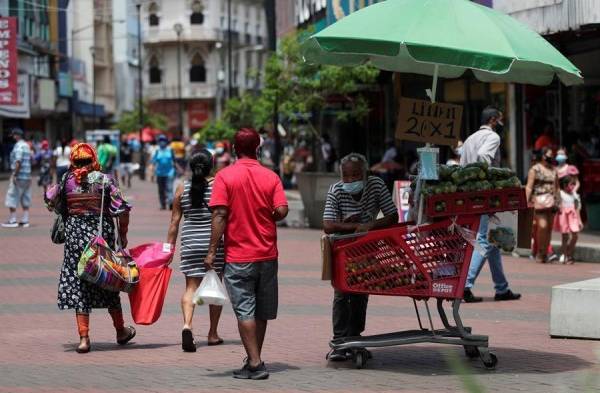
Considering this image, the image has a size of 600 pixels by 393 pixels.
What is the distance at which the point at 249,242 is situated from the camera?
877 cm

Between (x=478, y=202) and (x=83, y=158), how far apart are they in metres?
3.20

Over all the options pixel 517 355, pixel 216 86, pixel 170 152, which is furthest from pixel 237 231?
pixel 216 86

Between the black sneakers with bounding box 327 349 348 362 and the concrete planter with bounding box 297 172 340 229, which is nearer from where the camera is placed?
the black sneakers with bounding box 327 349 348 362

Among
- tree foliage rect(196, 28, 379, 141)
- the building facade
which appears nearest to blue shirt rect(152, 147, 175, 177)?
tree foliage rect(196, 28, 379, 141)

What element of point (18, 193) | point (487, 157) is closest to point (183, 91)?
point (18, 193)

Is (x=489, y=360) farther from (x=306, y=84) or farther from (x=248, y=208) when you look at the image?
(x=306, y=84)

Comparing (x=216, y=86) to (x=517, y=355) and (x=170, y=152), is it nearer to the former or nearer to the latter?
(x=170, y=152)

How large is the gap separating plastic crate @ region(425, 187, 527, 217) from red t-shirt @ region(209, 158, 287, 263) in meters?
1.02

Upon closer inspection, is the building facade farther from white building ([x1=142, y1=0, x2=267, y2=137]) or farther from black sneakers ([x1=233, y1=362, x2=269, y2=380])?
black sneakers ([x1=233, y1=362, x2=269, y2=380])

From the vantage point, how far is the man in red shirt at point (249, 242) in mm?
8742

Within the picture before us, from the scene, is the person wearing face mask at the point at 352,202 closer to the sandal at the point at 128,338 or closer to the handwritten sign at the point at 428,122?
the handwritten sign at the point at 428,122

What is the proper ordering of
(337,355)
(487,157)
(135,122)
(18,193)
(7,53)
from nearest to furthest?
(337,355), (487,157), (18,193), (7,53), (135,122)

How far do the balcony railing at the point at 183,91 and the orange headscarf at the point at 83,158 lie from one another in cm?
8726

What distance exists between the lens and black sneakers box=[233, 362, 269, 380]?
8820 mm
